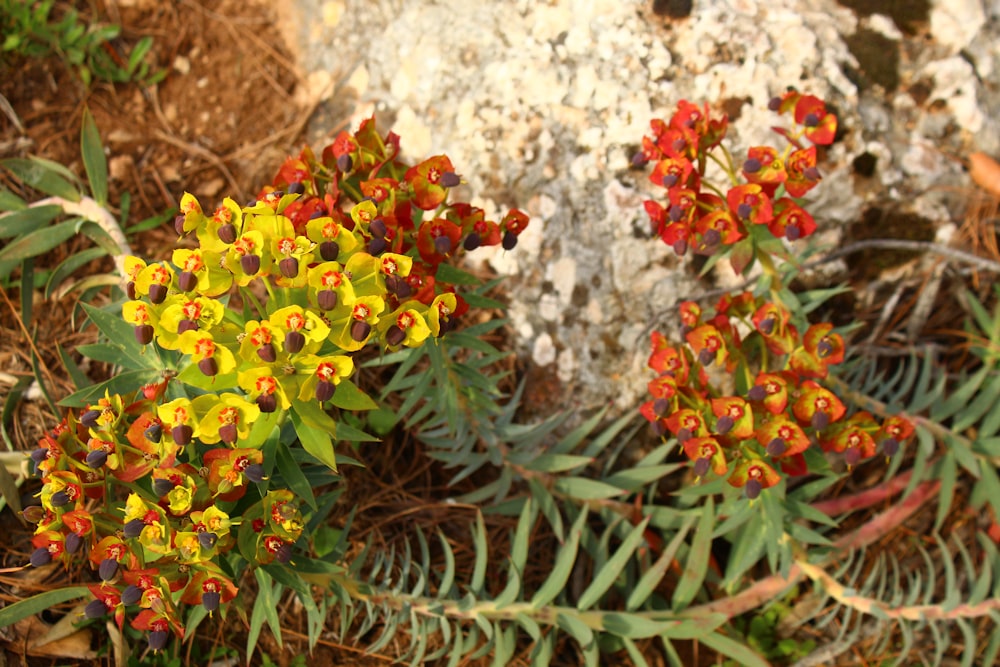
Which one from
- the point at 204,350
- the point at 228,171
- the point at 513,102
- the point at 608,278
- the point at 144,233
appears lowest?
the point at 144,233

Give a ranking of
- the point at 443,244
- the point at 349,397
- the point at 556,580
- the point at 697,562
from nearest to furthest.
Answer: the point at 349,397
the point at 443,244
the point at 556,580
the point at 697,562

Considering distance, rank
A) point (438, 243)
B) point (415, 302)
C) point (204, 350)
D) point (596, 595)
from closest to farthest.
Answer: point (204, 350) → point (415, 302) → point (438, 243) → point (596, 595)

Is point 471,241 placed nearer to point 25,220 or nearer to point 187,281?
point 187,281

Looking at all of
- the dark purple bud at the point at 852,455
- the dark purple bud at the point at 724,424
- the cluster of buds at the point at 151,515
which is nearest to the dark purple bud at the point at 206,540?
the cluster of buds at the point at 151,515

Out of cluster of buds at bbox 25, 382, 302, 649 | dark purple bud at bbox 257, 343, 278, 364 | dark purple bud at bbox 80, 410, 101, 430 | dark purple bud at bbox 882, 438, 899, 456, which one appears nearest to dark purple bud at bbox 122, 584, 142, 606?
cluster of buds at bbox 25, 382, 302, 649

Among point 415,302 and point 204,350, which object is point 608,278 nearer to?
point 415,302

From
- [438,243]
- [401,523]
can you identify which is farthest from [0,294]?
[438,243]

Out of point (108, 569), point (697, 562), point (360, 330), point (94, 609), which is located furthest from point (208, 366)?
point (697, 562)
